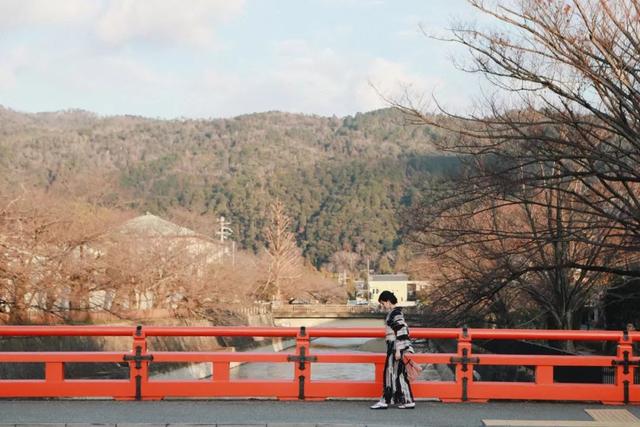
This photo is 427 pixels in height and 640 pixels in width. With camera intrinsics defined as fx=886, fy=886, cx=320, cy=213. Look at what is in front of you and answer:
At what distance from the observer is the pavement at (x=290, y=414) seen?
1041cm

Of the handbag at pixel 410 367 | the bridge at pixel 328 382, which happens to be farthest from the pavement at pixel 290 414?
the handbag at pixel 410 367

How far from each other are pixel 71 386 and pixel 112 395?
57 cm

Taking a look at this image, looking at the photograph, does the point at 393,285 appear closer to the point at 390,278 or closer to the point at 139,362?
the point at 390,278

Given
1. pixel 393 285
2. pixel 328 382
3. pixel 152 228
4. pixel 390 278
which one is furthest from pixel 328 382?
pixel 390 278

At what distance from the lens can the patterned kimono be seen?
11.4 metres

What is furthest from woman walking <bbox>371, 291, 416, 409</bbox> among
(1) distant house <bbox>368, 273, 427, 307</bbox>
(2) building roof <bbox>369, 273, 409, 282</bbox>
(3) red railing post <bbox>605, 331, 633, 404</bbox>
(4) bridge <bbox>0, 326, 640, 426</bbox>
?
(2) building roof <bbox>369, 273, 409, 282</bbox>

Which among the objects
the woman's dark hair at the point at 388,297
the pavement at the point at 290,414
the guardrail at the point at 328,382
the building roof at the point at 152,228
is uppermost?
the building roof at the point at 152,228

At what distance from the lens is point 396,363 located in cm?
1151

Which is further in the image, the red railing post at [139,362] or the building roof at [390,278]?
the building roof at [390,278]

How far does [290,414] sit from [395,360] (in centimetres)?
152

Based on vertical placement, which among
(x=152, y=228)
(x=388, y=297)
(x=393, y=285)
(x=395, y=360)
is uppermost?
(x=152, y=228)

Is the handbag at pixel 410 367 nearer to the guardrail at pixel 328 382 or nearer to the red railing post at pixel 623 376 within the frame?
the guardrail at pixel 328 382

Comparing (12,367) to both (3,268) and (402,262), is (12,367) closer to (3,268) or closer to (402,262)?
(3,268)

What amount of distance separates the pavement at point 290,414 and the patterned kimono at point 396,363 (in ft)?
0.66
